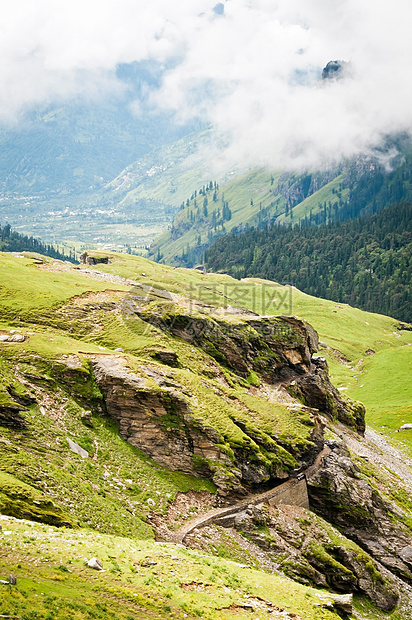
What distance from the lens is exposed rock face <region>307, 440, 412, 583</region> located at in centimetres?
5566

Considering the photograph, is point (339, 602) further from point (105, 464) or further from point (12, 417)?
point (12, 417)

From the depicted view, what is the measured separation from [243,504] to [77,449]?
17656mm

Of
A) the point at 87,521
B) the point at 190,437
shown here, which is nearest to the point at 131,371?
the point at 190,437

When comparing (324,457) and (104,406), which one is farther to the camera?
(324,457)

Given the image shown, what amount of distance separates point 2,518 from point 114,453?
1722 cm

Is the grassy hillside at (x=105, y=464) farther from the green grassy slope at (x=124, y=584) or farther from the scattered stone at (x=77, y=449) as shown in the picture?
the scattered stone at (x=77, y=449)

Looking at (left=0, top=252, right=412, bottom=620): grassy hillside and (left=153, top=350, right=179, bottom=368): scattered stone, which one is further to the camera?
(left=153, top=350, right=179, bottom=368): scattered stone

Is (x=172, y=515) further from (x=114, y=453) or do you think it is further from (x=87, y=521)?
(x=87, y=521)

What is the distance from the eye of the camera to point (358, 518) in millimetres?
56375

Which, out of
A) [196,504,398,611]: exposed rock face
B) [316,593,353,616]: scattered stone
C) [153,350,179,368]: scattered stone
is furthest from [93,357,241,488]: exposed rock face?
[316,593,353,616]: scattered stone

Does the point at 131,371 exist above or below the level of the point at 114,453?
above

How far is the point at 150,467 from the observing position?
4497 cm

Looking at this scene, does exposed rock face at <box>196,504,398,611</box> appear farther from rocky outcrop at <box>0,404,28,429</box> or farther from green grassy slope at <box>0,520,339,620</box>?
rocky outcrop at <box>0,404,28,429</box>

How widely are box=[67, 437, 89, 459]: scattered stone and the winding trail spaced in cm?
947
